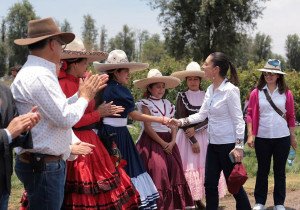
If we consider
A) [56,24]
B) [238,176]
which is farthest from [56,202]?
[238,176]

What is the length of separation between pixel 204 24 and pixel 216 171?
90.5 ft

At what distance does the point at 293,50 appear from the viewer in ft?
255

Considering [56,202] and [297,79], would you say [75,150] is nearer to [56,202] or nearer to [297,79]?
[56,202]

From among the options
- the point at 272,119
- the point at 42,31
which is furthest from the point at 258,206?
the point at 42,31

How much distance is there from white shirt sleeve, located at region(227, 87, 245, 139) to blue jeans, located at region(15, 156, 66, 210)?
2.14 m

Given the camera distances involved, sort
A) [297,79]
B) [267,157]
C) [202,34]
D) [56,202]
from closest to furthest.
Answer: [56,202], [267,157], [297,79], [202,34]

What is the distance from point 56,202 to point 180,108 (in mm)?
3027

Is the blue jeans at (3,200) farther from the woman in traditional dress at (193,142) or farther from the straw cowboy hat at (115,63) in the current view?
the woman in traditional dress at (193,142)

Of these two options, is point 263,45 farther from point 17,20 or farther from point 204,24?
point 204,24

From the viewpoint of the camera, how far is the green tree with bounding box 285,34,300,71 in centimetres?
7715

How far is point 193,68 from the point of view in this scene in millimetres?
6129

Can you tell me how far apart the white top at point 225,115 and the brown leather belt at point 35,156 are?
2130 mm

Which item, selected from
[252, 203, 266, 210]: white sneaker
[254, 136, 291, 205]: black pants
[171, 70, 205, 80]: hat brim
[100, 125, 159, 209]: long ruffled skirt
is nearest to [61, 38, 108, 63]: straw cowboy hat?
[100, 125, 159, 209]: long ruffled skirt

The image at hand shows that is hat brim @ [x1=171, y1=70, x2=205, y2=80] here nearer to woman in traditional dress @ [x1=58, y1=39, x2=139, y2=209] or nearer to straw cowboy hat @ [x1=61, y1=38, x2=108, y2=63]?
woman in traditional dress @ [x1=58, y1=39, x2=139, y2=209]
